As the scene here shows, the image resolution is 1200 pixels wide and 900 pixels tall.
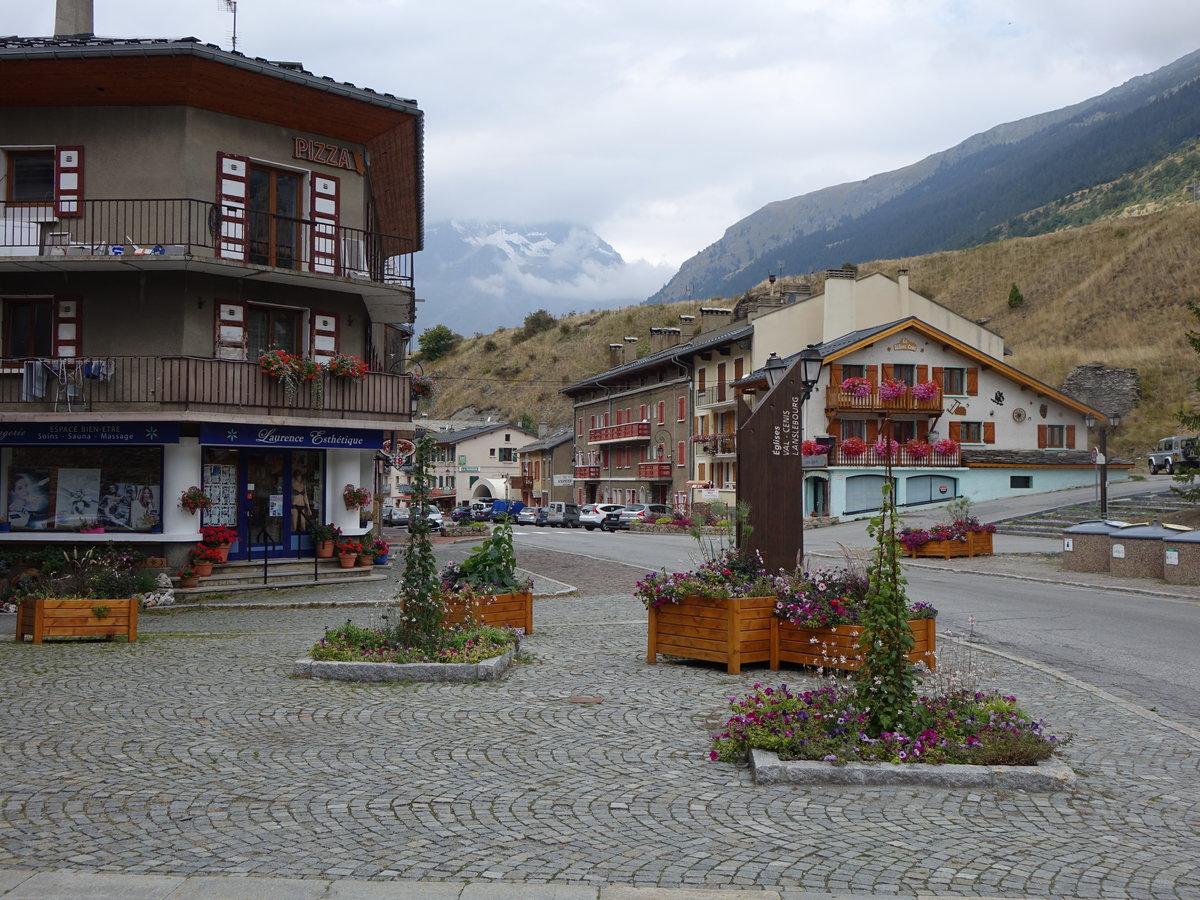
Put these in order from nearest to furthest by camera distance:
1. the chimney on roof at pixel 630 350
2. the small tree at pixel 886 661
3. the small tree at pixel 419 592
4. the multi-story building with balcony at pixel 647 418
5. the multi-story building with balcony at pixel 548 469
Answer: the small tree at pixel 886 661 < the small tree at pixel 419 592 < the multi-story building with balcony at pixel 647 418 < the chimney on roof at pixel 630 350 < the multi-story building with balcony at pixel 548 469

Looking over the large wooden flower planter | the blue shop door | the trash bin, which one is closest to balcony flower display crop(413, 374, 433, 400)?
the blue shop door

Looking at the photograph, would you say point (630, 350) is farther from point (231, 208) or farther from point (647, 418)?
point (231, 208)

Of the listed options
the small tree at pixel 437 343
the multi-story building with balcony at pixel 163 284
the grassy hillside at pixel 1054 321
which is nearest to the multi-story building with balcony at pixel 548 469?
the grassy hillside at pixel 1054 321

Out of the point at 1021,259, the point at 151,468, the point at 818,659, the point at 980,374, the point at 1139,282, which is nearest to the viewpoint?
the point at 818,659

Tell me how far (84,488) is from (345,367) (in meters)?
5.62

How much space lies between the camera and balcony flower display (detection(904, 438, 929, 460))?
48.8 metres

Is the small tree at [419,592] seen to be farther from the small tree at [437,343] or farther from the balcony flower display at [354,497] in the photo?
the small tree at [437,343]

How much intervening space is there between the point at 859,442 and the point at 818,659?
39342 mm

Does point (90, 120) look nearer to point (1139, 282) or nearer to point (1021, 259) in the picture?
point (1139, 282)

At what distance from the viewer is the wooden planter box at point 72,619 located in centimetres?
1271

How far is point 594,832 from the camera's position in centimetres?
551

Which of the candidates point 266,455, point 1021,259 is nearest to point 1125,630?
point 266,455

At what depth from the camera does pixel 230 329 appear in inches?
827

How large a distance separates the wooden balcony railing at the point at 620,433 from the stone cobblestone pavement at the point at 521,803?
55476mm
